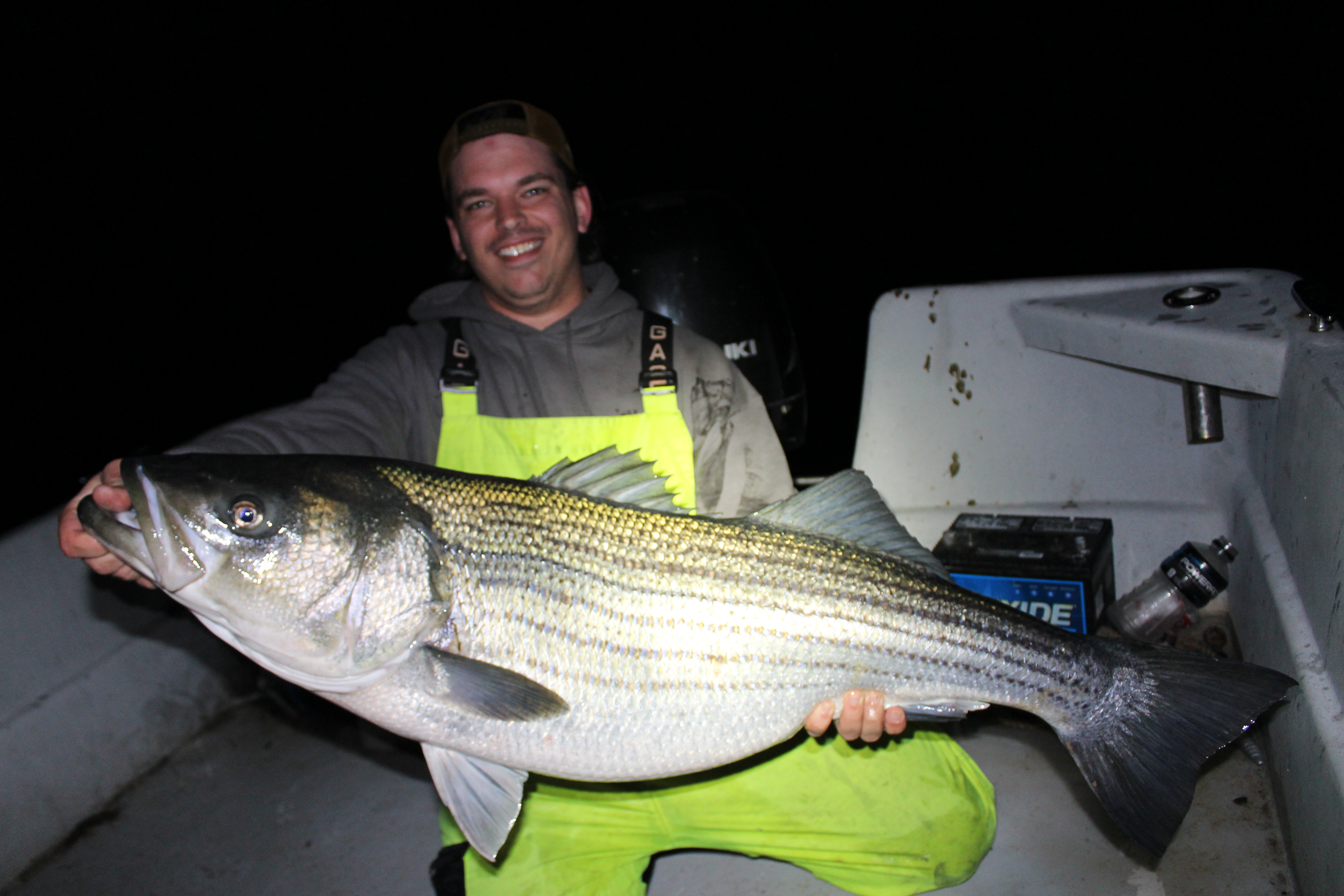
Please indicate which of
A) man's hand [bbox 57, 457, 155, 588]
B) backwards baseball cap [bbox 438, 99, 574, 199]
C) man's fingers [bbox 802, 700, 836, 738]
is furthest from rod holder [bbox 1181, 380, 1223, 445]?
man's hand [bbox 57, 457, 155, 588]

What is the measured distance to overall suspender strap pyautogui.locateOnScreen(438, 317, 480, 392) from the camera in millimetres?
2564

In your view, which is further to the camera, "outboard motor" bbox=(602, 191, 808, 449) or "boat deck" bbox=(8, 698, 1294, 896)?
"outboard motor" bbox=(602, 191, 808, 449)

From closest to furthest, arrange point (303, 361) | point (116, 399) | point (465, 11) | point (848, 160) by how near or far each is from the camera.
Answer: point (116, 399)
point (303, 361)
point (848, 160)
point (465, 11)

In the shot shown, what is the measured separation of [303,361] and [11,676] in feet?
60.5

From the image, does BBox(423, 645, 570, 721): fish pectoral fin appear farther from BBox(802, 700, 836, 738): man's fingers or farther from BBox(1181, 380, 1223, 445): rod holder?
BBox(1181, 380, 1223, 445): rod holder

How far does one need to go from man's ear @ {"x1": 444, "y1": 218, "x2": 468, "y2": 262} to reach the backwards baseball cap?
0.10m

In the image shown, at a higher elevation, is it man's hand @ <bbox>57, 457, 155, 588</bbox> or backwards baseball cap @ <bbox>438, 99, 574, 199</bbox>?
backwards baseball cap @ <bbox>438, 99, 574, 199</bbox>

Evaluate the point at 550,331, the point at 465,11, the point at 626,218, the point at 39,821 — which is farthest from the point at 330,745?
the point at 465,11

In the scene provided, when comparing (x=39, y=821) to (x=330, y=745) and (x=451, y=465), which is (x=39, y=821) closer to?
(x=330, y=745)

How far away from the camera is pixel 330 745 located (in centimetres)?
324

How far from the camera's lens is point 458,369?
2.58m

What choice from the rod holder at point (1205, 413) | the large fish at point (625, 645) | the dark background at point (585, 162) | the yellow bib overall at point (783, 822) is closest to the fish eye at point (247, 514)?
the large fish at point (625, 645)

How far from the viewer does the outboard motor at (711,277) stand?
3.65m

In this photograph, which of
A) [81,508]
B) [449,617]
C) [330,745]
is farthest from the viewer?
[330,745]
